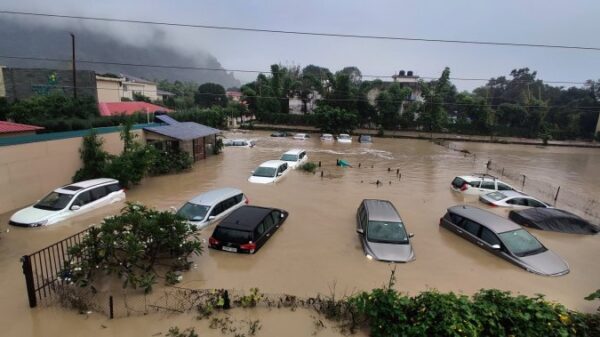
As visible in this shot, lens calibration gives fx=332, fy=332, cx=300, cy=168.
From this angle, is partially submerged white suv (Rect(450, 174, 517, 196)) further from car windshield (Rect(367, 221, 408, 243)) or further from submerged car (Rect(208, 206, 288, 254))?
submerged car (Rect(208, 206, 288, 254))

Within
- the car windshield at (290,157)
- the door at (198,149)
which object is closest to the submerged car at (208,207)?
the car windshield at (290,157)

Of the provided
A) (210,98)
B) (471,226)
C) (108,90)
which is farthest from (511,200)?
(210,98)

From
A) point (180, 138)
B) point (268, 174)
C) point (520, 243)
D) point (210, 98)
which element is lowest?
point (520, 243)

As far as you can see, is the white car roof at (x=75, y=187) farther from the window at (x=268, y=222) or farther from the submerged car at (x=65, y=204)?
the window at (x=268, y=222)

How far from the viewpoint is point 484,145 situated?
46.3 metres

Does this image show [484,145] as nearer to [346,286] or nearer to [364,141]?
[364,141]

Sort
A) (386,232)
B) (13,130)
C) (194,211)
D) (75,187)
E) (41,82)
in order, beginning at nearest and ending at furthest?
(386,232) → (194,211) → (75,187) → (13,130) → (41,82)

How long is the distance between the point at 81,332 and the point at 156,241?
2.55 m

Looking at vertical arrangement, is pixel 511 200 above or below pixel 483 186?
below

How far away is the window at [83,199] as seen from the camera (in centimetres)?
1257

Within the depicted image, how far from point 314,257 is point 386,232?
2.49 m

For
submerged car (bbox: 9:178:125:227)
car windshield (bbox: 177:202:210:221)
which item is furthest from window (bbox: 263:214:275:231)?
submerged car (bbox: 9:178:125:227)

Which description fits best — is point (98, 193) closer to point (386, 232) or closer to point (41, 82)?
point (386, 232)

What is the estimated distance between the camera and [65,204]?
12.3 metres
